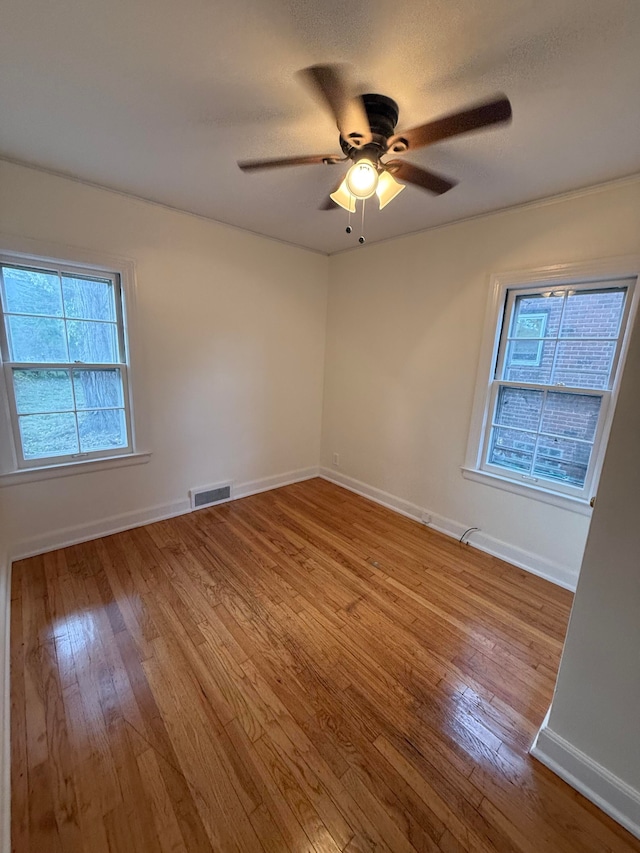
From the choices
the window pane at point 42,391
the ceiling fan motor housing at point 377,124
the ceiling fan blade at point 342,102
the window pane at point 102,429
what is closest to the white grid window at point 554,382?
the ceiling fan motor housing at point 377,124

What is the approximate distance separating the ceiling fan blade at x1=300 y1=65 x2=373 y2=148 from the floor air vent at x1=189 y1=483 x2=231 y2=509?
278cm

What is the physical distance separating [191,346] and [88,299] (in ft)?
2.49

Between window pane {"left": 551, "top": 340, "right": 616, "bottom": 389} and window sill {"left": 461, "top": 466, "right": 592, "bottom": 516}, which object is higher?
window pane {"left": 551, "top": 340, "right": 616, "bottom": 389}

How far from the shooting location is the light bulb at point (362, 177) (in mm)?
1427

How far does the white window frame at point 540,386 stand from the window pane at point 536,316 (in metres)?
0.07

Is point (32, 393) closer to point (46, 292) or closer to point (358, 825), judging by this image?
point (46, 292)

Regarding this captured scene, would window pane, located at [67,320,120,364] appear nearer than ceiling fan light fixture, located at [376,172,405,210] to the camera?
No

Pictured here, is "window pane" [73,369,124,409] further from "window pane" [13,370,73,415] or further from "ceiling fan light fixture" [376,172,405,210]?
"ceiling fan light fixture" [376,172,405,210]

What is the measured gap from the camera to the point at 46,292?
2.22m

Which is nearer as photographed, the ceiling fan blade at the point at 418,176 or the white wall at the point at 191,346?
the ceiling fan blade at the point at 418,176

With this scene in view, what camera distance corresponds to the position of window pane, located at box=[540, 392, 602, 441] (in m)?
2.13

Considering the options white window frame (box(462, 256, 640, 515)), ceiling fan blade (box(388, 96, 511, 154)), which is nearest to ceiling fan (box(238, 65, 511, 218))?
ceiling fan blade (box(388, 96, 511, 154))

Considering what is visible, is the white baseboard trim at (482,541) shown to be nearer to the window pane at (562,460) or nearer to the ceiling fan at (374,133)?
the window pane at (562,460)

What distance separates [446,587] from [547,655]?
604 millimetres
